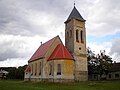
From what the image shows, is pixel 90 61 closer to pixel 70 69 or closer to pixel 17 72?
pixel 70 69

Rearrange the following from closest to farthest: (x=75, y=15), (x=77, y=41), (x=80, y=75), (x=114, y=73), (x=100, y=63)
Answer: (x=80, y=75) < (x=77, y=41) < (x=75, y=15) < (x=100, y=63) < (x=114, y=73)

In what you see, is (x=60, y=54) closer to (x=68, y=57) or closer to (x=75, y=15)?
(x=68, y=57)

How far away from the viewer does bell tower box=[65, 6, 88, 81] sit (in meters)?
51.7

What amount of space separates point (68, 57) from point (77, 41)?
241 inches

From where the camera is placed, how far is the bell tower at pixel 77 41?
Result: 51.7 m

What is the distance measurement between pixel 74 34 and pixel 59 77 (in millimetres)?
11523

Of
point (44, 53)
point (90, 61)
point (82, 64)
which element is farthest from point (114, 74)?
point (44, 53)

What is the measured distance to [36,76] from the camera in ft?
189

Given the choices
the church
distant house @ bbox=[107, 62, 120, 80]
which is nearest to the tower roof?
the church

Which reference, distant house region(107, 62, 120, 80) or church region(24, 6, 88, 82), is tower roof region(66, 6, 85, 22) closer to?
church region(24, 6, 88, 82)

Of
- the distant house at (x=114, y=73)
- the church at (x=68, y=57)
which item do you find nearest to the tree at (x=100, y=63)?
the distant house at (x=114, y=73)

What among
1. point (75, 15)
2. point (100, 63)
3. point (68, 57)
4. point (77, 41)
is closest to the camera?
point (68, 57)

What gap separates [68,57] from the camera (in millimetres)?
49562

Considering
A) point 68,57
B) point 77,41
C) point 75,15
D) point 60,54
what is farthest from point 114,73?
point 60,54
